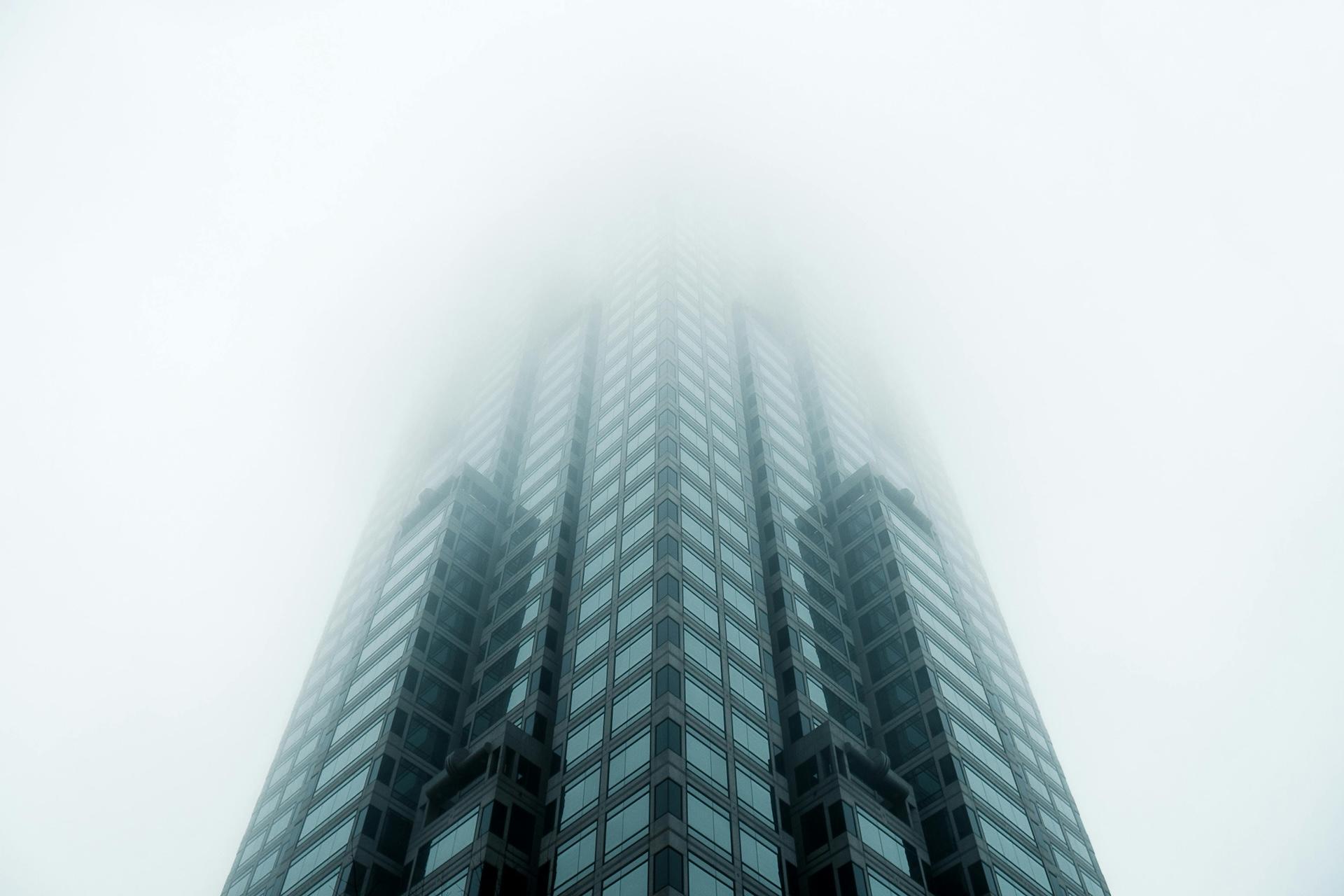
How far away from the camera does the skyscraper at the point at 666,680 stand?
199 feet

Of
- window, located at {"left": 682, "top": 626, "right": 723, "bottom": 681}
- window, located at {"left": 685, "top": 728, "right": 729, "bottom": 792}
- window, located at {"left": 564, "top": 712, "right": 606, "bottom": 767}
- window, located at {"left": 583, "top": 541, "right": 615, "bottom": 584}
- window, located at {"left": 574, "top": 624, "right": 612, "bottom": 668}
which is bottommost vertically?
window, located at {"left": 685, "top": 728, "right": 729, "bottom": 792}

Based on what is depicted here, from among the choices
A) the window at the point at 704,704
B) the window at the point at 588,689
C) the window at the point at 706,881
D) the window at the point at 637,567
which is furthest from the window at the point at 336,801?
the window at the point at 706,881

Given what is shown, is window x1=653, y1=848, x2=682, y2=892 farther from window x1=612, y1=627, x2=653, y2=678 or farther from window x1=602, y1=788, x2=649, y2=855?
window x1=612, y1=627, x2=653, y2=678

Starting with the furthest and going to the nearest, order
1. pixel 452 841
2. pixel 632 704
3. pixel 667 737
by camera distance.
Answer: pixel 632 704
pixel 452 841
pixel 667 737

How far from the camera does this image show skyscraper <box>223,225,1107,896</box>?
60750 millimetres

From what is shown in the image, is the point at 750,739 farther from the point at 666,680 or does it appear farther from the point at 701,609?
the point at 701,609

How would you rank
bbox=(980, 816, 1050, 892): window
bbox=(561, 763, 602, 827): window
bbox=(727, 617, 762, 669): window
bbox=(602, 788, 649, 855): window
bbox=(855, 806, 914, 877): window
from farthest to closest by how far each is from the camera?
bbox=(727, 617, 762, 669): window → bbox=(980, 816, 1050, 892): window → bbox=(855, 806, 914, 877): window → bbox=(561, 763, 602, 827): window → bbox=(602, 788, 649, 855): window

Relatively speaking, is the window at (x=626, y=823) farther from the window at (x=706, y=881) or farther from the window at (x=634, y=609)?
the window at (x=634, y=609)

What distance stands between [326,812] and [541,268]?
112 metres

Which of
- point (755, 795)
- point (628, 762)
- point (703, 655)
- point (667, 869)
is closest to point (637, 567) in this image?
point (703, 655)

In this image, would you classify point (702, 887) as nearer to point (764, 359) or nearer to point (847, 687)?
point (847, 687)

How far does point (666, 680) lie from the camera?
6450 centimetres

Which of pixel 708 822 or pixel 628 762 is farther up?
pixel 628 762

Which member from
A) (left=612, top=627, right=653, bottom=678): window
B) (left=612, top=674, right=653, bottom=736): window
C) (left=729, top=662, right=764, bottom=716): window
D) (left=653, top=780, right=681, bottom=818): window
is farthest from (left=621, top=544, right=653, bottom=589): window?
(left=653, top=780, right=681, bottom=818): window
